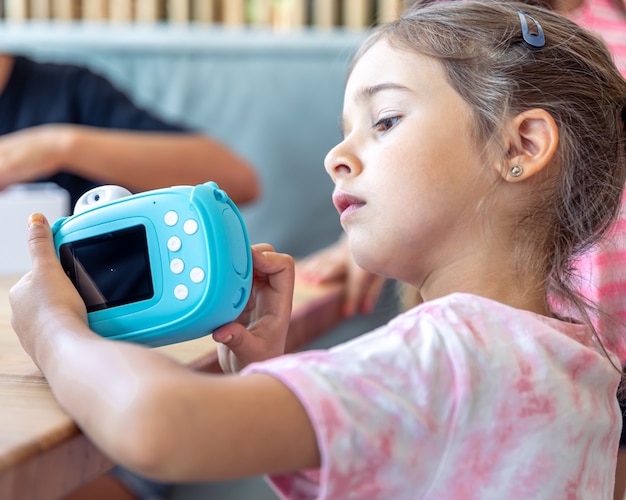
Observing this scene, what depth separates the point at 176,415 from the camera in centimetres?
42

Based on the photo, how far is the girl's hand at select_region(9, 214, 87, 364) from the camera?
20.7 inches

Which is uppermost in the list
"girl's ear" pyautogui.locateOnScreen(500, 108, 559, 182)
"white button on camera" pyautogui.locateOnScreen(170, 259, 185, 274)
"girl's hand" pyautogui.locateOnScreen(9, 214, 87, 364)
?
"girl's ear" pyautogui.locateOnScreen(500, 108, 559, 182)

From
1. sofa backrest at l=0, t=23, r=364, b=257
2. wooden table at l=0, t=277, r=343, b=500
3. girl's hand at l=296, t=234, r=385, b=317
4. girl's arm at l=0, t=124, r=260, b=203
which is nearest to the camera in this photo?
wooden table at l=0, t=277, r=343, b=500

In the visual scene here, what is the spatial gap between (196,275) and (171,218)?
4cm

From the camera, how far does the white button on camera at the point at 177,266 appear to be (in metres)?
0.55

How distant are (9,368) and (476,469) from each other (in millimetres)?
325

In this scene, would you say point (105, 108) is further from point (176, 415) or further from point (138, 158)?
point (176, 415)

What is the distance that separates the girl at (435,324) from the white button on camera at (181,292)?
0.07 m

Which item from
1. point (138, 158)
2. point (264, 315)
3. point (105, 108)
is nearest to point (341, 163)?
point (264, 315)

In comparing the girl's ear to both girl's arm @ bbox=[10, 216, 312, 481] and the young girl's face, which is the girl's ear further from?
girl's arm @ bbox=[10, 216, 312, 481]

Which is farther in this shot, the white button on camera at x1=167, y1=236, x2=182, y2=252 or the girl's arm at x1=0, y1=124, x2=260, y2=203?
the girl's arm at x1=0, y1=124, x2=260, y2=203

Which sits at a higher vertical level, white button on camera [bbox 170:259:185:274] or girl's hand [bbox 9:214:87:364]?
white button on camera [bbox 170:259:185:274]

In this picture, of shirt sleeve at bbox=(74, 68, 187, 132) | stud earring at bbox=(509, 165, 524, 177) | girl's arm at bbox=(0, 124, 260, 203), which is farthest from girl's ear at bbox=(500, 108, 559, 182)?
shirt sleeve at bbox=(74, 68, 187, 132)

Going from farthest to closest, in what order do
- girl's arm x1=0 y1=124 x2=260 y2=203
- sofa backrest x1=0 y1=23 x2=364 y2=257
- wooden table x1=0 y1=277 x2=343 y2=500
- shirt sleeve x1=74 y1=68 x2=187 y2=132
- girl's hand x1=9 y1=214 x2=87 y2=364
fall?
sofa backrest x1=0 y1=23 x2=364 y2=257, shirt sleeve x1=74 y1=68 x2=187 y2=132, girl's arm x1=0 y1=124 x2=260 y2=203, girl's hand x1=9 y1=214 x2=87 y2=364, wooden table x1=0 y1=277 x2=343 y2=500
